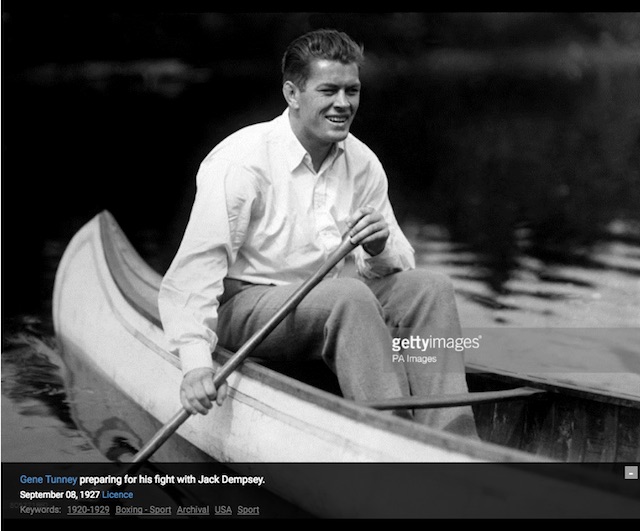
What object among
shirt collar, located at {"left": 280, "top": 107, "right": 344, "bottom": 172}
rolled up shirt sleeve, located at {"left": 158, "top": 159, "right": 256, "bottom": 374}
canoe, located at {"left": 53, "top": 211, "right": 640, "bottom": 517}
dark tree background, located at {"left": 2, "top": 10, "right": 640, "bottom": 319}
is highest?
dark tree background, located at {"left": 2, "top": 10, "right": 640, "bottom": 319}

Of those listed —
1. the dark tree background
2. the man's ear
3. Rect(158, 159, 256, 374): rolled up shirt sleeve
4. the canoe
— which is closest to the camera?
the canoe

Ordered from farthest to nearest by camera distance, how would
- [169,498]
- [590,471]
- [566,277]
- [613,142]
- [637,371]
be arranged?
[613,142]
[566,277]
[637,371]
[169,498]
[590,471]

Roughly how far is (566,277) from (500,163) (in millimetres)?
6460

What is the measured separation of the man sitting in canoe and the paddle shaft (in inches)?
1.2

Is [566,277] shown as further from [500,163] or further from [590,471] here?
[500,163]

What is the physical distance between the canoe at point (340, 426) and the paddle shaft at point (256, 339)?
0.07 meters

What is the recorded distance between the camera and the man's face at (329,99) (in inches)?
117

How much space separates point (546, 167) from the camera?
12617 millimetres

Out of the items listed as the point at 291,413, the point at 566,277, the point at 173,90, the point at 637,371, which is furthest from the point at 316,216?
the point at 173,90

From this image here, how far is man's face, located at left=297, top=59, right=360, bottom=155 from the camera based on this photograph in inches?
117

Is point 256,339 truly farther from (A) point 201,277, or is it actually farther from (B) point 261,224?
(B) point 261,224

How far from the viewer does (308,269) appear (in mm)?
3160

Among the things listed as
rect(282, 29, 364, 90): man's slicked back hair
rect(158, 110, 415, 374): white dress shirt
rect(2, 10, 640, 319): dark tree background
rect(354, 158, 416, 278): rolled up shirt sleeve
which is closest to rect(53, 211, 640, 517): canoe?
rect(158, 110, 415, 374): white dress shirt

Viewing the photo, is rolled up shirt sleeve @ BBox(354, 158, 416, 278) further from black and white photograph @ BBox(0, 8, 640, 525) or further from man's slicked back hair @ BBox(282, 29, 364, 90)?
man's slicked back hair @ BBox(282, 29, 364, 90)
